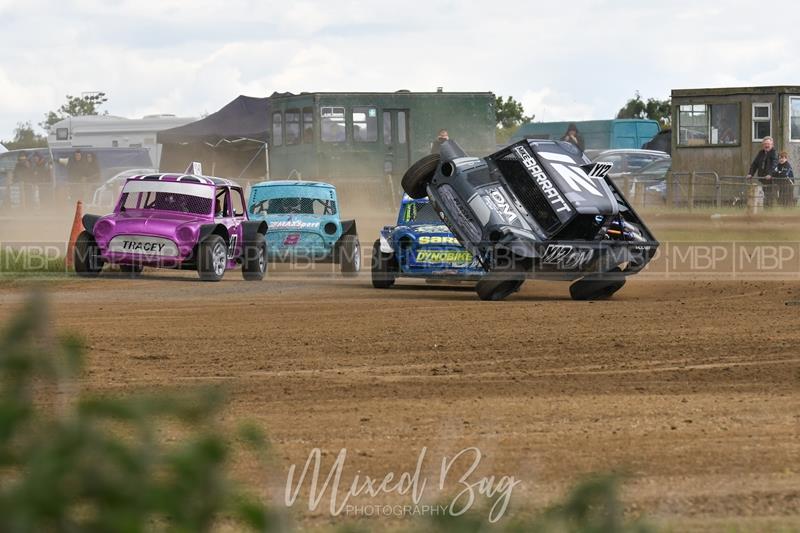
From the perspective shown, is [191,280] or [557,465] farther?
[191,280]

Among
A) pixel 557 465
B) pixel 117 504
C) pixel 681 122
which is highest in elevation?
pixel 681 122

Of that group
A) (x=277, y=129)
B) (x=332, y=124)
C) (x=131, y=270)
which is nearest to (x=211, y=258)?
(x=131, y=270)

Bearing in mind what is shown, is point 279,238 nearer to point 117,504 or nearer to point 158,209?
point 158,209

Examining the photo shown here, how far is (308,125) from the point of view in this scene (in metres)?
33.6

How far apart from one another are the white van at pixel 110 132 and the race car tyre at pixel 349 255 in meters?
24.0

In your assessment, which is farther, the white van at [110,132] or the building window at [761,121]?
the white van at [110,132]

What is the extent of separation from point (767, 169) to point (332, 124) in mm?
11771

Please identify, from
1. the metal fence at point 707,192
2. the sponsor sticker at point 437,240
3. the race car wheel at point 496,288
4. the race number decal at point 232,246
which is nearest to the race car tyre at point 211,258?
the race number decal at point 232,246

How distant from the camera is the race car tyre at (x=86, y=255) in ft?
61.5

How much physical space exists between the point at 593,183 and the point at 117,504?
13930 mm

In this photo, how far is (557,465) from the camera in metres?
6.15

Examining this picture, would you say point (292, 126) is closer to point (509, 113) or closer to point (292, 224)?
point (292, 224)

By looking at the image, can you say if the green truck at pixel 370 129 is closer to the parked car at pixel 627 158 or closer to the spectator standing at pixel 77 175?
the parked car at pixel 627 158

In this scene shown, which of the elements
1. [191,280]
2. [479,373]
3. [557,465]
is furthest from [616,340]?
[191,280]
